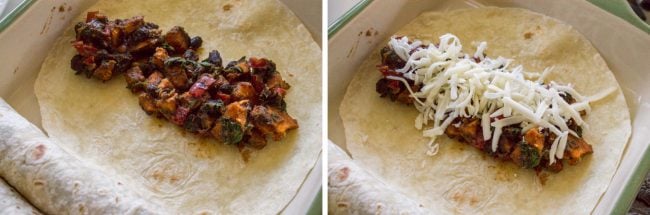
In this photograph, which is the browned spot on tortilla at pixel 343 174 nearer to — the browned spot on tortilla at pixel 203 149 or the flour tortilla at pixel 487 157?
the flour tortilla at pixel 487 157

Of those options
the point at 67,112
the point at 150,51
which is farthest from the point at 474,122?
the point at 67,112

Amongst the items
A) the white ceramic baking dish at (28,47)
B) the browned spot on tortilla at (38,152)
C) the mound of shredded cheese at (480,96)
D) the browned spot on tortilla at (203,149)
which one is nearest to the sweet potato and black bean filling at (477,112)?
the mound of shredded cheese at (480,96)

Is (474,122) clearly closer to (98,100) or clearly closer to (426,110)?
(426,110)

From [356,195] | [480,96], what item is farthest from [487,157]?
[356,195]

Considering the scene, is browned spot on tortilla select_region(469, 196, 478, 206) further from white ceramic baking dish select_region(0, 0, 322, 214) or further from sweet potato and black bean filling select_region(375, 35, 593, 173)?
white ceramic baking dish select_region(0, 0, 322, 214)

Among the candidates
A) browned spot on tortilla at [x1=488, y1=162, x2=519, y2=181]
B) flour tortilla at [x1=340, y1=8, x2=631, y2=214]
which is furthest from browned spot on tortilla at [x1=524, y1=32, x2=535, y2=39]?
browned spot on tortilla at [x1=488, y1=162, x2=519, y2=181]
